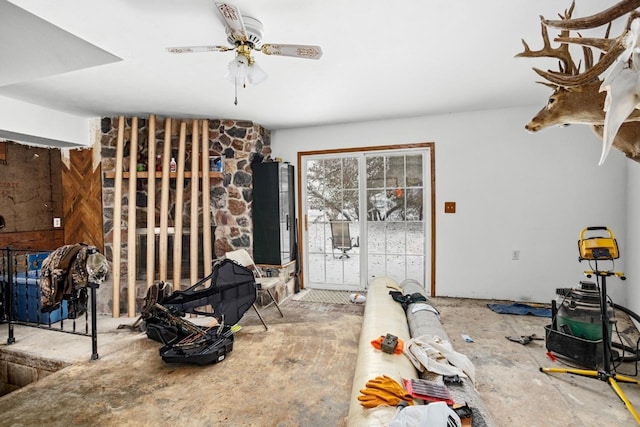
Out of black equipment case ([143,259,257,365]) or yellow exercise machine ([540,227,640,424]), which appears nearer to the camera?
yellow exercise machine ([540,227,640,424])

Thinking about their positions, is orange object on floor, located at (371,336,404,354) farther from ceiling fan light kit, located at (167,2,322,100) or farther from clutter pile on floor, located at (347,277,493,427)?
ceiling fan light kit, located at (167,2,322,100)

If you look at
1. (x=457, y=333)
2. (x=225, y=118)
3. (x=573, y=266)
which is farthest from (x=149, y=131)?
(x=573, y=266)

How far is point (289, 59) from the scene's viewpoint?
8.56 feet

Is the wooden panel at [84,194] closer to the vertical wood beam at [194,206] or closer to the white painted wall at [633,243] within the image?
the vertical wood beam at [194,206]

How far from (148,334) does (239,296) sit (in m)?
0.95

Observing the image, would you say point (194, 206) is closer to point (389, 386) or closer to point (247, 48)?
point (247, 48)

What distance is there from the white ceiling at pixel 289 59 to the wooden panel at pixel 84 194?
2.32ft

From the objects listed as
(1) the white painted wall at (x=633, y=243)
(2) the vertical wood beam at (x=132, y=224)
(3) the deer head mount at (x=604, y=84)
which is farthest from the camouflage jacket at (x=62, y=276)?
(1) the white painted wall at (x=633, y=243)

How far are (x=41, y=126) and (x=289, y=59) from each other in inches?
129

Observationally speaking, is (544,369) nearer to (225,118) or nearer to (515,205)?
(515,205)

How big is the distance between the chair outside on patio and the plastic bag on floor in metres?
3.36

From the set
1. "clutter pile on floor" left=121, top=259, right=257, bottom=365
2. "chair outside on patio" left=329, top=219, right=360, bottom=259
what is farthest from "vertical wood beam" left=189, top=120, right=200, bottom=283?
"chair outside on patio" left=329, top=219, right=360, bottom=259

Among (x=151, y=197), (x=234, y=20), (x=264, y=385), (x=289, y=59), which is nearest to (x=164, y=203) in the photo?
(x=151, y=197)

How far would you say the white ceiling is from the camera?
6.42 feet
